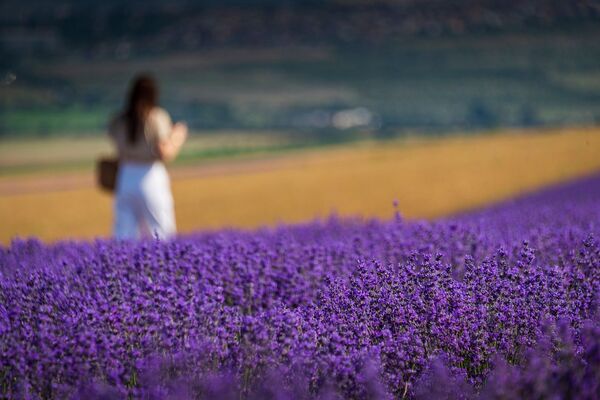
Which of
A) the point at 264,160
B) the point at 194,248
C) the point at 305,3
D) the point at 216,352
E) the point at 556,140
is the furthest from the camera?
the point at 305,3

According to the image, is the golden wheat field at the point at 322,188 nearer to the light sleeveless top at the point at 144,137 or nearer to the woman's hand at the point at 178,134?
the light sleeveless top at the point at 144,137

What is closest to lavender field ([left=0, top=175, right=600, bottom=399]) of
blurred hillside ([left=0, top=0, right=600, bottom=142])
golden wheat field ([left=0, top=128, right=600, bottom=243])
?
golden wheat field ([left=0, top=128, right=600, bottom=243])

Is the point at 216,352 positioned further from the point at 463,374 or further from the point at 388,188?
the point at 388,188

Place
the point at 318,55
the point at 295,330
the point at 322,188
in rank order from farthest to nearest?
1. the point at 318,55
2. the point at 322,188
3. the point at 295,330

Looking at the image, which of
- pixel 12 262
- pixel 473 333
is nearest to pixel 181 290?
pixel 473 333

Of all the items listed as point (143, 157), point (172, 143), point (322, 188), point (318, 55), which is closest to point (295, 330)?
point (172, 143)

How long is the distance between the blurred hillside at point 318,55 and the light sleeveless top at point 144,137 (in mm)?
91460

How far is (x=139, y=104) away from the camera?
6848 mm

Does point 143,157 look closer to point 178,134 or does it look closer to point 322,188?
point 178,134

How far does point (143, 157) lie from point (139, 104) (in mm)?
344

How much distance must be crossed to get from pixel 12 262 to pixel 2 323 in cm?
153

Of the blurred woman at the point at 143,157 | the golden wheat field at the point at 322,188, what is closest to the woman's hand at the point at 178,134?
the blurred woman at the point at 143,157

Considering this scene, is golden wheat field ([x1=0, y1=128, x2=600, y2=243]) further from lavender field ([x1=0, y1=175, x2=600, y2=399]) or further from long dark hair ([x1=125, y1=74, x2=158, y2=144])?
lavender field ([x1=0, y1=175, x2=600, y2=399])

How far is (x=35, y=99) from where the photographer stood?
109000mm
